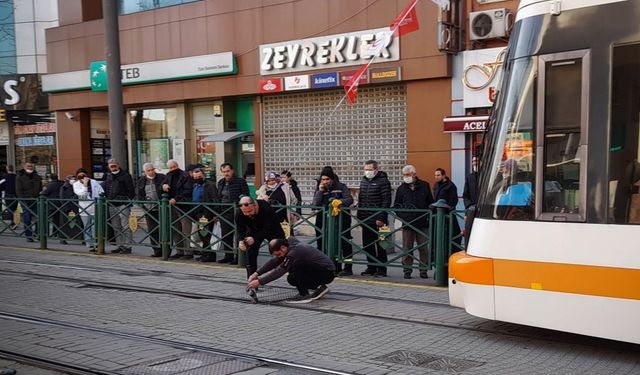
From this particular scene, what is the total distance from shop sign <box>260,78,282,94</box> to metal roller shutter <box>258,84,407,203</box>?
463 mm

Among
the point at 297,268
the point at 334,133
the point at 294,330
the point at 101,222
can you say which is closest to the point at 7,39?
the point at 101,222

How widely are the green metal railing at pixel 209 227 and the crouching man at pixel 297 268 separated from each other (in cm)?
172

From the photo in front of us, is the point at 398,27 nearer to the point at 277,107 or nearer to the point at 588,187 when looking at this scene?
the point at 277,107

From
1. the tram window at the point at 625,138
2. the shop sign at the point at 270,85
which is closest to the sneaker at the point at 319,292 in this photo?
the tram window at the point at 625,138

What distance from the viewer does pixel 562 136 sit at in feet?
19.0

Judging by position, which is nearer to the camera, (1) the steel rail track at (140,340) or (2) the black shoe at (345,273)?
(1) the steel rail track at (140,340)

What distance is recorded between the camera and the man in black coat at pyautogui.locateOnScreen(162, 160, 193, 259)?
1246cm

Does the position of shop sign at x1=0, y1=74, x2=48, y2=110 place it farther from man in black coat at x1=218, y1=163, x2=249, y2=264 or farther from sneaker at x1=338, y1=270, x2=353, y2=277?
sneaker at x1=338, y1=270, x2=353, y2=277

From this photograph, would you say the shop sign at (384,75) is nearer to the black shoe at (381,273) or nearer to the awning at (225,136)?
the awning at (225,136)

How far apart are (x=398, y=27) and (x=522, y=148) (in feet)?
27.4

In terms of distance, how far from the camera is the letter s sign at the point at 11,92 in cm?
2344

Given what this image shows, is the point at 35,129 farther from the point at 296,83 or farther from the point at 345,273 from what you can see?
the point at 345,273

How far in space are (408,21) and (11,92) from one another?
16.1 metres

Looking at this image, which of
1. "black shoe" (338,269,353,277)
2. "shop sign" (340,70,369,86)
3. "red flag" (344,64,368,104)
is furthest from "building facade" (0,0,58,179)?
"black shoe" (338,269,353,277)
